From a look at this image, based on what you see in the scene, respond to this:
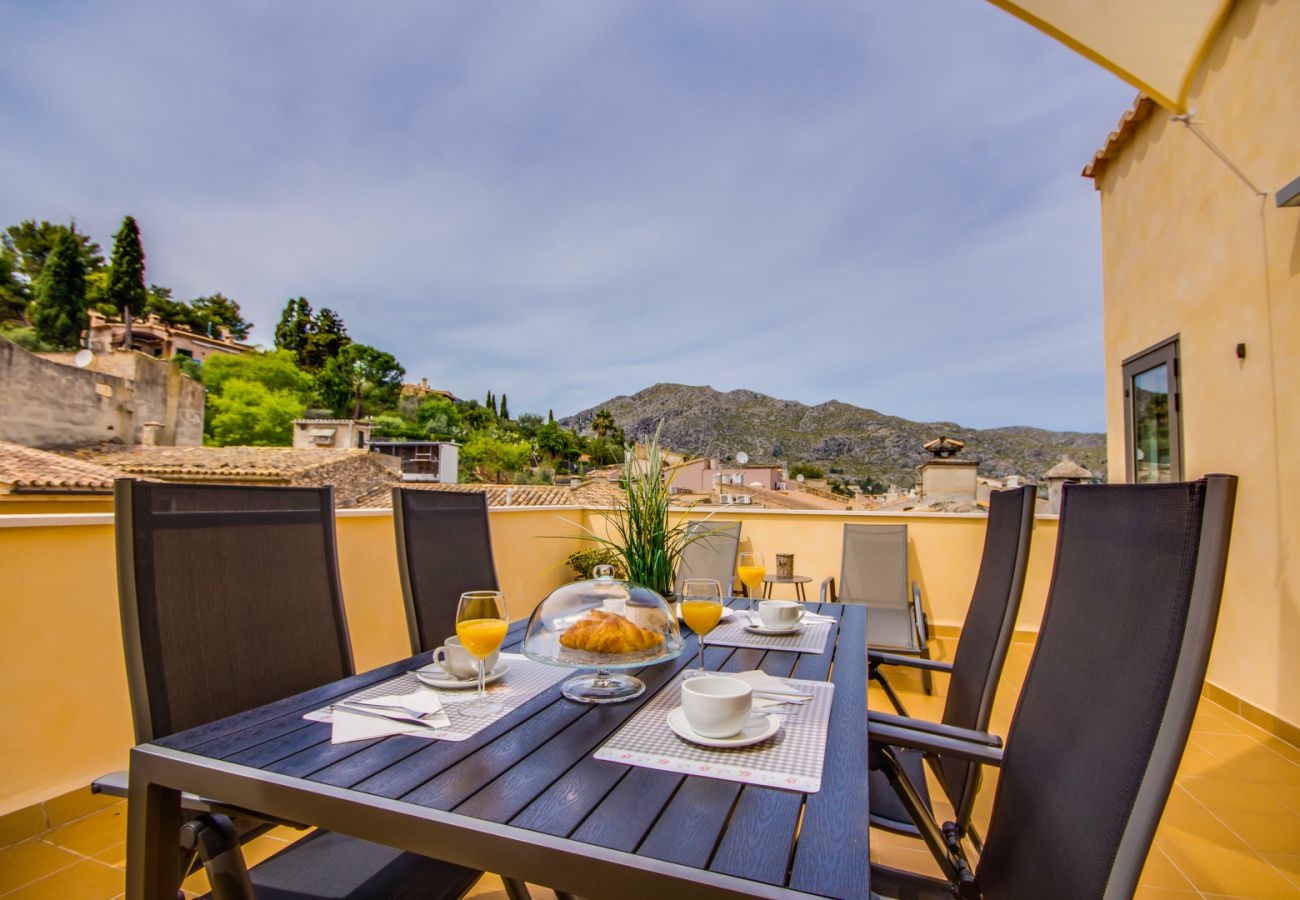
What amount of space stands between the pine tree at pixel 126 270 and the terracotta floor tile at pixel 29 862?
30.3 meters

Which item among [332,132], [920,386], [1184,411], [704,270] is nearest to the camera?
[1184,411]

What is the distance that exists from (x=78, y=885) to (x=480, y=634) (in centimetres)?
163

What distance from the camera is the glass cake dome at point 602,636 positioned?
1124 millimetres

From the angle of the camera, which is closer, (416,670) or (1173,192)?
(416,670)

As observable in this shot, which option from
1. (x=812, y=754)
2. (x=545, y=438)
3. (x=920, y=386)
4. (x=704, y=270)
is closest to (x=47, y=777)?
(x=812, y=754)

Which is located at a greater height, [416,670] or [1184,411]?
[1184,411]

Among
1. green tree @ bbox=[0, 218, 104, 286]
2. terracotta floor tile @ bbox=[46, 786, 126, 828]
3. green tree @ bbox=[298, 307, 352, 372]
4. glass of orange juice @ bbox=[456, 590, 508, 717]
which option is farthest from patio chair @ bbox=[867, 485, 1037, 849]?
green tree @ bbox=[298, 307, 352, 372]

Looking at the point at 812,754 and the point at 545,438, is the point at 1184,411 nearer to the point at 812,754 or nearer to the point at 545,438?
the point at 812,754

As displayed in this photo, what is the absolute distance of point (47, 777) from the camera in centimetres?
197

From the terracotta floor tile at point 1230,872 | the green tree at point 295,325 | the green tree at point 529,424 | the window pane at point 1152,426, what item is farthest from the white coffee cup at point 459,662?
the green tree at point 295,325

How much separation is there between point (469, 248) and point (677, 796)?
989 inches

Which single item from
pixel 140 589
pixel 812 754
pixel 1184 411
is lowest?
pixel 812 754

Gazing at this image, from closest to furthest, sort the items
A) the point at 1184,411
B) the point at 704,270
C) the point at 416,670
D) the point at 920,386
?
1. the point at 416,670
2. the point at 1184,411
3. the point at 704,270
4. the point at 920,386

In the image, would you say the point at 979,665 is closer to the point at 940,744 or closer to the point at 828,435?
the point at 940,744
